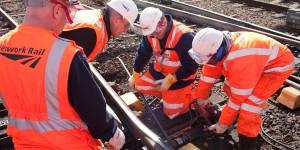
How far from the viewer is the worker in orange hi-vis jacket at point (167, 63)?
452 centimetres

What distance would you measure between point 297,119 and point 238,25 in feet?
12.3

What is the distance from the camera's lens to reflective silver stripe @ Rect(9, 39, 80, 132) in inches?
72.6

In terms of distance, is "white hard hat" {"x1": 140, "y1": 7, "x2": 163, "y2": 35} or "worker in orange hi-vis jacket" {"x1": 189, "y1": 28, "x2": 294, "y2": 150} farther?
"white hard hat" {"x1": 140, "y1": 7, "x2": 163, "y2": 35}

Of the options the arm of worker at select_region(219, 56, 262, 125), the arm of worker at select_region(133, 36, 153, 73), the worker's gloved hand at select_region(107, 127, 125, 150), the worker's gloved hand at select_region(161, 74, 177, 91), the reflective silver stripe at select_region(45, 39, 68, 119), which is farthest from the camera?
the arm of worker at select_region(133, 36, 153, 73)

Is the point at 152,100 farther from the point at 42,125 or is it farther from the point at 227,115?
the point at 42,125

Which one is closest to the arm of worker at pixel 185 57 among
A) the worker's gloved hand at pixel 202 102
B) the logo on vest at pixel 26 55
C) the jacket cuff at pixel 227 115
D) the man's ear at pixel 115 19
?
the worker's gloved hand at pixel 202 102

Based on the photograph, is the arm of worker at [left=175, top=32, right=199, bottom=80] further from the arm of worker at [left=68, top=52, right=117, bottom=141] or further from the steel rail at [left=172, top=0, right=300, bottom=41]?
the steel rail at [left=172, top=0, right=300, bottom=41]

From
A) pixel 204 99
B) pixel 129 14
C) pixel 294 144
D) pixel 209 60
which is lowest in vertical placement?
pixel 294 144

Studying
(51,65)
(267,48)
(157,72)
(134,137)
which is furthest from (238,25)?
(51,65)

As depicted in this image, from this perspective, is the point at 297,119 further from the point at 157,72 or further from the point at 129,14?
the point at 129,14

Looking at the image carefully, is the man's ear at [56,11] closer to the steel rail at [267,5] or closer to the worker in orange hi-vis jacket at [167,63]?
the worker in orange hi-vis jacket at [167,63]

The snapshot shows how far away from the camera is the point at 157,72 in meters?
5.19

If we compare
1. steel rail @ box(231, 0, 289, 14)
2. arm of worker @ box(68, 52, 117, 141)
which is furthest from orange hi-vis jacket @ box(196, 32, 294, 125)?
steel rail @ box(231, 0, 289, 14)

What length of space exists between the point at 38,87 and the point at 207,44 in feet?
7.53
